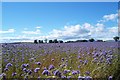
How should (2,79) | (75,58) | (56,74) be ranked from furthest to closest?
(75,58) → (2,79) → (56,74)

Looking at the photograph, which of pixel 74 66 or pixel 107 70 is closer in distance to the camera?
pixel 107 70

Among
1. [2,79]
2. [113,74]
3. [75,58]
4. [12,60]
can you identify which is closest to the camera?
[2,79]

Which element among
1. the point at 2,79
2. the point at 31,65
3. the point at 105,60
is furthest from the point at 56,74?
the point at 105,60

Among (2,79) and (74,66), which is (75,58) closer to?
(74,66)

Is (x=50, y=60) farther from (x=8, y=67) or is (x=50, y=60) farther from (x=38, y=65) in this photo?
(x=8, y=67)

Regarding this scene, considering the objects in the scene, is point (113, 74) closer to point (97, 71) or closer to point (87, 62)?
point (97, 71)

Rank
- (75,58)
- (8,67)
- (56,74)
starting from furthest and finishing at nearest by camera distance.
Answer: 1. (75,58)
2. (8,67)
3. (56,74)

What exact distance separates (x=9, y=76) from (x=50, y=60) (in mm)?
950

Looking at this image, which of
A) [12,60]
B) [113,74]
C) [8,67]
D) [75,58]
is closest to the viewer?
[113,74]

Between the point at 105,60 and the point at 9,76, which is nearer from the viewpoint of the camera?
the point at 9,76

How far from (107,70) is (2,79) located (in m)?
1.24

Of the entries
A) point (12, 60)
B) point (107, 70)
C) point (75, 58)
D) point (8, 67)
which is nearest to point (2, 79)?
point (8, 67)

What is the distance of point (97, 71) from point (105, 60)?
1.45ft

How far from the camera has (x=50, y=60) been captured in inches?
148
